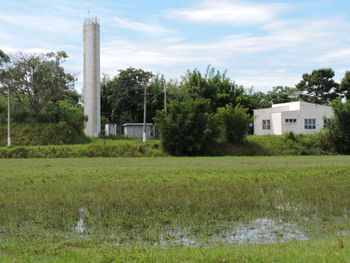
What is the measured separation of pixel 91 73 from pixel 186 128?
52.9 feet

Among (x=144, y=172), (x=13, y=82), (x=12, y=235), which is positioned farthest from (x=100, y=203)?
(x=13, y=82)

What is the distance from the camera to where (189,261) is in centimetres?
654

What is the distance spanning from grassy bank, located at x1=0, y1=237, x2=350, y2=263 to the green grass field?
0.02 metres

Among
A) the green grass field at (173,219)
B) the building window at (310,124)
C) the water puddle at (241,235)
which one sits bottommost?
the water puddle at (241,235)

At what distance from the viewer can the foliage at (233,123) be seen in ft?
153

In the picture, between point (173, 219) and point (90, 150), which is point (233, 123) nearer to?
point (90, 150)

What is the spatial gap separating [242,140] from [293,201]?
33.5 metres

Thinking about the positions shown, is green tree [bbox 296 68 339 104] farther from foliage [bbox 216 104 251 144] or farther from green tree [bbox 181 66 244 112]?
foliage [bbox 216 104 251 144]

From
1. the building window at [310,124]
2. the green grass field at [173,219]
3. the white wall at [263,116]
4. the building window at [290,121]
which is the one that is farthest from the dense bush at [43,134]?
the building window at [310,124]

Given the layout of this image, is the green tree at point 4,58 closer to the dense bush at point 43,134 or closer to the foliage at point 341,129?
the dense bush at point 43,134

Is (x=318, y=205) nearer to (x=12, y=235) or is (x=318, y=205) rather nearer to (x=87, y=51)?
(x=12, y=235)

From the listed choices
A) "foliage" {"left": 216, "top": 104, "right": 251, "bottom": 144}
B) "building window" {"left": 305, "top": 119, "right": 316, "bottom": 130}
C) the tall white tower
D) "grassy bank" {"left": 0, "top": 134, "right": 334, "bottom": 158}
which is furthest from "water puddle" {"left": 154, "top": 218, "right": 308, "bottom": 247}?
"building window" {"left": 305, "top": 119, "right": 316, "bottom": 130}

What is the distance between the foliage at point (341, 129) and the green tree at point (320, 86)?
3063 centimetres

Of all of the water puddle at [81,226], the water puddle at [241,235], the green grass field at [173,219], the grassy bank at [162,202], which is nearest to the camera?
the green grass field at [173,219]
